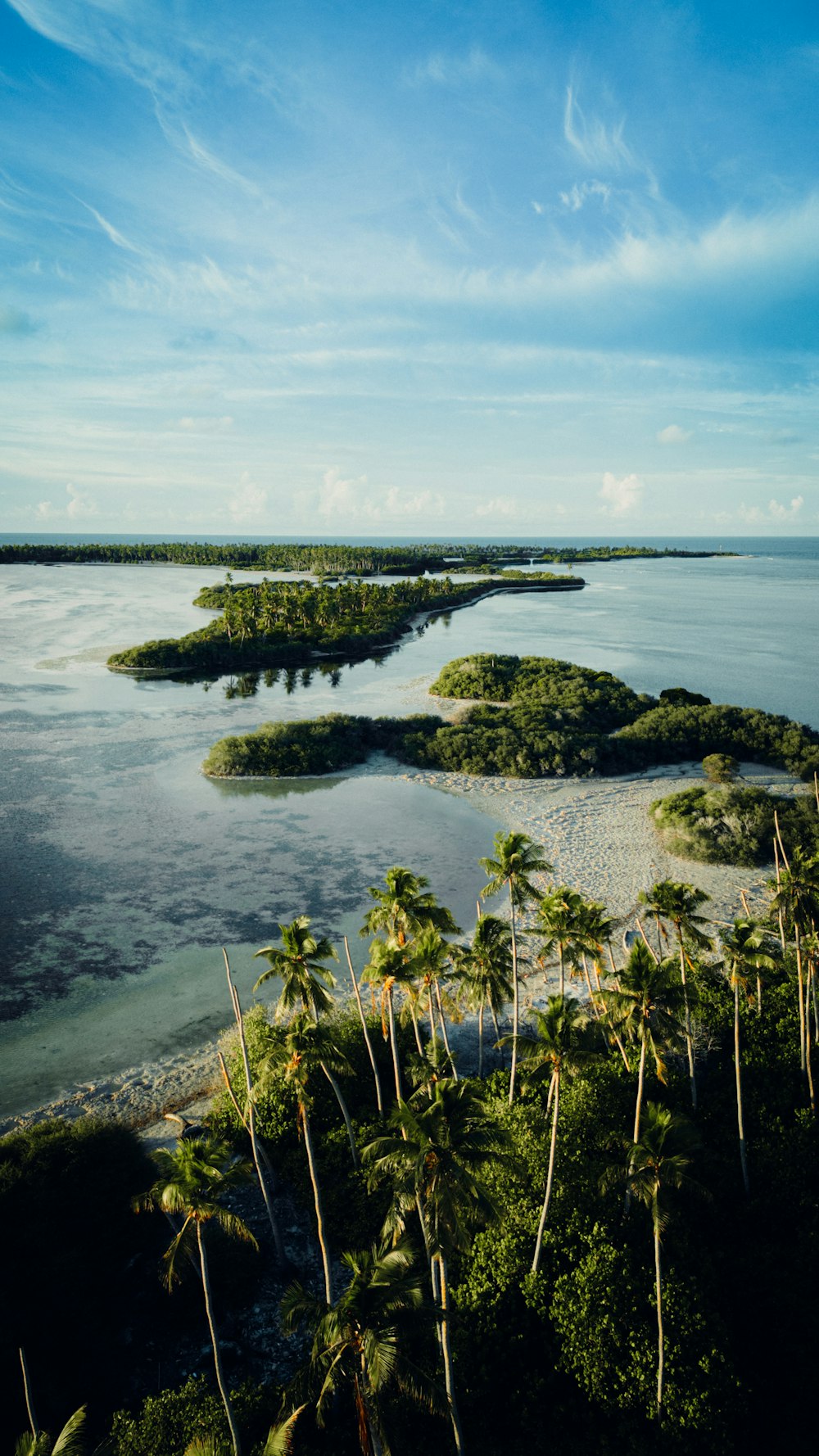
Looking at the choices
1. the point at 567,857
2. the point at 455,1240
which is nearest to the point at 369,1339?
the point at 455,1240

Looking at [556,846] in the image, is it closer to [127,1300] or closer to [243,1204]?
[243,1204]

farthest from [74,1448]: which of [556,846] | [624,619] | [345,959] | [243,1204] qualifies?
[624,619]

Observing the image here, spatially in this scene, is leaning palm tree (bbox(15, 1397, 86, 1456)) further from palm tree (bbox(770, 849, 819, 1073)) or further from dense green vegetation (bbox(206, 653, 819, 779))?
dense green vegetation (bbox(206, 653, 819, 779))

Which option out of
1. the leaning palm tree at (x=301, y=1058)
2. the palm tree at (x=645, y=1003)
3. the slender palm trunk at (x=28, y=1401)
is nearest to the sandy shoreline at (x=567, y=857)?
the leaning palm tree at (x=301, y=1058)

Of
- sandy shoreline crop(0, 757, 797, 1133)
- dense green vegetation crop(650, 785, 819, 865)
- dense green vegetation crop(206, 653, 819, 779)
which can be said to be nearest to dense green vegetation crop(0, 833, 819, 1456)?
sandy shoreline crop(0, 757, 797, 1133)

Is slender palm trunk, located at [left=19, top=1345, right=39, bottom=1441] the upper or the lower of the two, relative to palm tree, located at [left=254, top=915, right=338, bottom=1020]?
lower

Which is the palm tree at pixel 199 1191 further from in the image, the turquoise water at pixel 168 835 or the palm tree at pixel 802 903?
the palm tree at pixel 802 903
